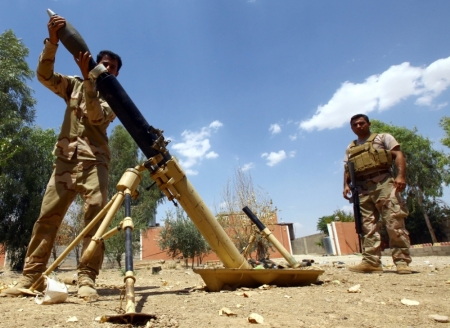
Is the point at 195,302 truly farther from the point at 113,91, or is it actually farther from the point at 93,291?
the point at 113,91

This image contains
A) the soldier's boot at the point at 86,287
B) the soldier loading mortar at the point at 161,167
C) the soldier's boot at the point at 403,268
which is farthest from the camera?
the soldier's boot at the point at 403,268

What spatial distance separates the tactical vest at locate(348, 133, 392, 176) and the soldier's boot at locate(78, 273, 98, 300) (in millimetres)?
3518

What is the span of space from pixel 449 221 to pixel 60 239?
24213mm

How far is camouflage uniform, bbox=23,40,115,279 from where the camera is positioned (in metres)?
2.91

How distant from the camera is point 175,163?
2852 millimetres

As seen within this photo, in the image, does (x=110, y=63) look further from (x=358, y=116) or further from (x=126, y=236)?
(x=358, y=116)

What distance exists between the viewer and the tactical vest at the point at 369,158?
424 centimetres

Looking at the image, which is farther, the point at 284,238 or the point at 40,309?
the point at 284,238

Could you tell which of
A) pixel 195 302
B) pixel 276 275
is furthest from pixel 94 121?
pixel 276 275

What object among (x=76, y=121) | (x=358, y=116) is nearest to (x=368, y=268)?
(x=358, y=116)

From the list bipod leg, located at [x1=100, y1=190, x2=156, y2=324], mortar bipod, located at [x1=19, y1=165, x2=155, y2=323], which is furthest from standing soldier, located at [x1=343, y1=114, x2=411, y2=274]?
bipod leg, located at [x1=100, y1=190, x2=156, y2=324]

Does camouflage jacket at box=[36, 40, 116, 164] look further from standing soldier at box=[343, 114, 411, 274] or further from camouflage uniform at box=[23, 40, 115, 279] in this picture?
standing soldier at box=[343, 114, 411, 274]

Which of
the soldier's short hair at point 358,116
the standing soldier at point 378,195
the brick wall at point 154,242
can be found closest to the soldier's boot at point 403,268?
the standing soldier at point 378,195

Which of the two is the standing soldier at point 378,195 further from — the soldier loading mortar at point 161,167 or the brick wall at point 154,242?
the brick wall at point 154,242
